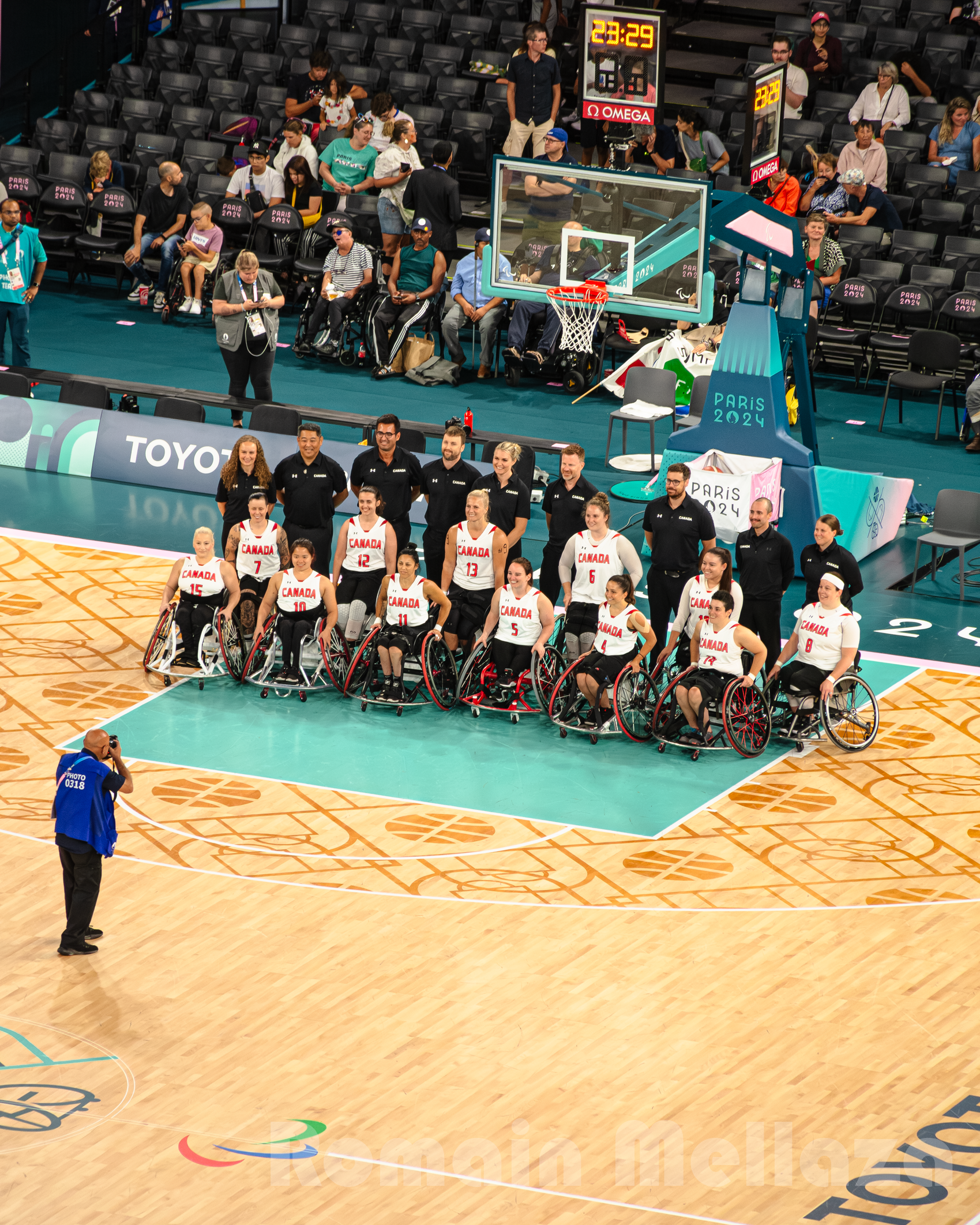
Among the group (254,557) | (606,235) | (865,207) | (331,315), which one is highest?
(865,207)

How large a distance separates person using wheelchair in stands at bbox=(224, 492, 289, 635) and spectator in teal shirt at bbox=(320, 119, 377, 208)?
894 centimetres

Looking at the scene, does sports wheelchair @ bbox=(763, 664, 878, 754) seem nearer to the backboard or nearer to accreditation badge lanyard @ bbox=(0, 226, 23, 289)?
the backboard

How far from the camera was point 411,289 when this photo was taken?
20828 mm

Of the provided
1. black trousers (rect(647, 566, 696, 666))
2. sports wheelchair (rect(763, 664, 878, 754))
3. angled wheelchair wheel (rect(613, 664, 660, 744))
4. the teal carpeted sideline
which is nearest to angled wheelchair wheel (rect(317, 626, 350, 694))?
the teal carpeted sideline

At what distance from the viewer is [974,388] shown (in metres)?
19.0

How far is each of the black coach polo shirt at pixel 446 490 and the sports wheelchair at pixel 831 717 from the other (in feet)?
9.14

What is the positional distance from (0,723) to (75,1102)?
15.8 feet

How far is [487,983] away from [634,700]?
3.45 metres

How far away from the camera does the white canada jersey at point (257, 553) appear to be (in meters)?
14.2

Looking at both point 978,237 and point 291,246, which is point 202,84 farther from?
point 978,237

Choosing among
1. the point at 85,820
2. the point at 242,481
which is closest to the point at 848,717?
the point at 242,481

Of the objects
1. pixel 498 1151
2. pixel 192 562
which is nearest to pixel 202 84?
pixel 192 562

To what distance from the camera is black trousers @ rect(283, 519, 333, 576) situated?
14.6 metres

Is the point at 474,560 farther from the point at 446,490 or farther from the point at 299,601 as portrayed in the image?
the point at 299,601
